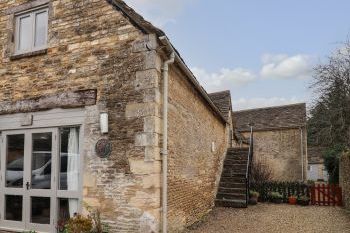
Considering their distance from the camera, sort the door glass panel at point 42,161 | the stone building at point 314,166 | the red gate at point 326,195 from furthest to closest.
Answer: the stone building at point 314,166 < the red gate at point 326,195 < the door glass panel at point 42,161

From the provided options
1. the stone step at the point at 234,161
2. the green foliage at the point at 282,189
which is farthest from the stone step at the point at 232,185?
the green foliage at the point at 282,189

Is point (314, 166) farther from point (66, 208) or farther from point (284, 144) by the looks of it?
point (66, 208)

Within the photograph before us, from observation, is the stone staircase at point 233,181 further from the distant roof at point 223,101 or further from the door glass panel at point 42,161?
the door glass panel at point 42,161

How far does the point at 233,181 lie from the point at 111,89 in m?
8.44

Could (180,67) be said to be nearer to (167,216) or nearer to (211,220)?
(167,216)

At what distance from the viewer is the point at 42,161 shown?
27.7 feet

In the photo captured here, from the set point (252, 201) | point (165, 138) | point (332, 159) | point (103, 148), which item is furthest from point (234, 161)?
point (103, 148)

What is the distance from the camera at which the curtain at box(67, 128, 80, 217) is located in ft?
26.2

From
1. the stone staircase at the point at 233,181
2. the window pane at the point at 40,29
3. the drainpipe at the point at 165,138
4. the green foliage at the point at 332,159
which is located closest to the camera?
the drainpipe at the point at 165,138

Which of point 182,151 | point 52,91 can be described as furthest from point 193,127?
point 52,91

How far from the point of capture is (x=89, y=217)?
7.48 m

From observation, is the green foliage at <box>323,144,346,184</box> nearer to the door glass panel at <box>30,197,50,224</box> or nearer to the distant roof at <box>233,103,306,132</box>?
the distant roof at <box>233,103,306,132</box>

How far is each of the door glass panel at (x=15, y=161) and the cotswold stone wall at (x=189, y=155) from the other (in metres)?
3.73

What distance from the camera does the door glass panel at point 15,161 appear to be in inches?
341
